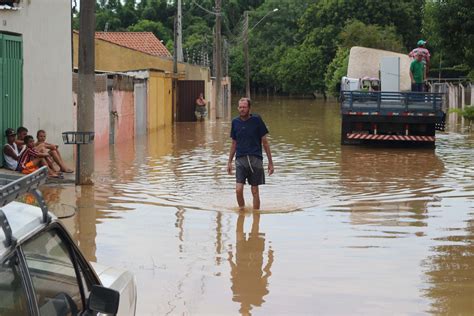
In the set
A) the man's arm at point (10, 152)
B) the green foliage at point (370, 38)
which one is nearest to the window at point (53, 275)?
the man's arm at point (10, 152)

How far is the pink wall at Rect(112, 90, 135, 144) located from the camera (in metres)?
26.1

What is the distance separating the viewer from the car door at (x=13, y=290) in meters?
3.25

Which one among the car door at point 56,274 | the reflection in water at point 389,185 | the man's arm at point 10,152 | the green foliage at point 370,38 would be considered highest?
the green foliage at point 370,38

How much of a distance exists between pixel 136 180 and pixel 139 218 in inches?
183

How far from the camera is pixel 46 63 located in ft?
59.2

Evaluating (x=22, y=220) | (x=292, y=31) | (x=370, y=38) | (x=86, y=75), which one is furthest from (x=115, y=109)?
(x=292, y=31)

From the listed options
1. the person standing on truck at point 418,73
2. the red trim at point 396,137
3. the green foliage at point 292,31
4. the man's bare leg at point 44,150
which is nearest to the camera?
the man's bare leg at point 44,150

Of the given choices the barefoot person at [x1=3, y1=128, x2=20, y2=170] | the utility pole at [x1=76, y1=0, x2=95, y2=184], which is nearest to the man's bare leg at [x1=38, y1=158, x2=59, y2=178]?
the barefoot person at [x1=3, y1=128, x2=20, y2=170]

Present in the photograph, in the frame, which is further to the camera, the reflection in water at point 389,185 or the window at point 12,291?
the reflection in water at point 389,185

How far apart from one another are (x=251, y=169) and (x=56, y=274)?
830cm

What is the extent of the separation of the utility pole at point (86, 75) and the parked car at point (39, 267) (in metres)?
10.2

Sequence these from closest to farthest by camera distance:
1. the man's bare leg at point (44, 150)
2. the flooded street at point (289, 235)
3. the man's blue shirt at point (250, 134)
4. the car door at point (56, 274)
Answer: the car door at point (56, 274) < the flooded street at point (289, 235) < the man's blue shirt at point (250, 134) < the man's bare leg at point (44, 150)

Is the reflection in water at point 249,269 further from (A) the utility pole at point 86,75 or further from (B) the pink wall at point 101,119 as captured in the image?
(B) the pink wall at point 101,119

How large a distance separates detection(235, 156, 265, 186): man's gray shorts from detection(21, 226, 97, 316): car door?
311 inches
